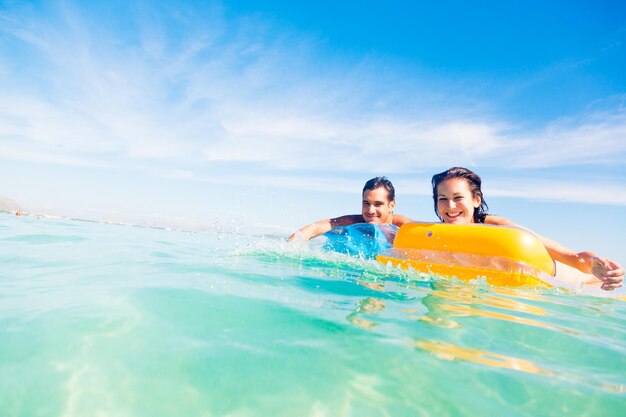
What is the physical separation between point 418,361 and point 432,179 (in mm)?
4283

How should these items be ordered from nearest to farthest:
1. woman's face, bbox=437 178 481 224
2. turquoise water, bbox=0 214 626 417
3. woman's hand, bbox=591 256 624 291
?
turquoise water, bbox=0 214 626 417, woman's hand, bbox=591 256 624 291, woman's face, bbox=437 178 481 224

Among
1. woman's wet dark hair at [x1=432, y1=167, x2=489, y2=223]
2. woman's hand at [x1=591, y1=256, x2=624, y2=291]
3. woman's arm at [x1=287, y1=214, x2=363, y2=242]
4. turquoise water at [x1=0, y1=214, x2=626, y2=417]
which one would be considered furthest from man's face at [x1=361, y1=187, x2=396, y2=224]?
turquoise water at [x1=0, y1=214, x2=626, y2=417]

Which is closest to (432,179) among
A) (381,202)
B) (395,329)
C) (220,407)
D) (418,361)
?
(381,202)

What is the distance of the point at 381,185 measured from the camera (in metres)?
6.84

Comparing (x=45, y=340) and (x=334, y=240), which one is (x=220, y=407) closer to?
(x=45, y=340)

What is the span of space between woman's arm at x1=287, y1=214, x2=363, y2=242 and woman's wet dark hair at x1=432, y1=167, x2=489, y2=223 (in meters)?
1.84

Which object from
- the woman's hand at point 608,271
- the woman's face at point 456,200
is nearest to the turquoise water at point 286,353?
the woman's hand at point 608,271

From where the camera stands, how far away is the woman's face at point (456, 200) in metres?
5.20

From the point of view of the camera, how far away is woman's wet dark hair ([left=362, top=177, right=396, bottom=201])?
6789mm

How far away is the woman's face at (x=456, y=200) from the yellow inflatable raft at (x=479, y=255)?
0.58 metres

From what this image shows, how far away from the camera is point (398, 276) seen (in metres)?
4.21

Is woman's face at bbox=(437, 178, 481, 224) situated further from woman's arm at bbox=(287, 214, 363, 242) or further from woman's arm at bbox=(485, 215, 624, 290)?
woman's arm at bbox=(287, 214, 363, 242)

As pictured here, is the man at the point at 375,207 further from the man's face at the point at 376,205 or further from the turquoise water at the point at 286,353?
the turquoise water at the point at 286,353

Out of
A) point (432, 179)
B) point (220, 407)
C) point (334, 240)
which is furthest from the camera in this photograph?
point (334, 240)
